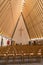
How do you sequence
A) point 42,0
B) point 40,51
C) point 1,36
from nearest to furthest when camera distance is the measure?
point 40,51
point 42,0
point 1,36

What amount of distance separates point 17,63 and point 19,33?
1280 inches

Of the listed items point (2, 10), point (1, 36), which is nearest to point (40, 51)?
point (2, 10)

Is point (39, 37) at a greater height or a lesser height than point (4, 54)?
greater

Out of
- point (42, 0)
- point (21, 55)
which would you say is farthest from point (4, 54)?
point (42, 0)

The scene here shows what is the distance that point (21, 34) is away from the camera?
41.3m

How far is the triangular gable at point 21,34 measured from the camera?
4122cm

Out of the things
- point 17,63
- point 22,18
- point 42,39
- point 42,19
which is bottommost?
point 17,63

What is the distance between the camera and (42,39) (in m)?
33.1

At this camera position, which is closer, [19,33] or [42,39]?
[42,39]

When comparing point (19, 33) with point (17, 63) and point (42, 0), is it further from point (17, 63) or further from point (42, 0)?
point (17, 63)

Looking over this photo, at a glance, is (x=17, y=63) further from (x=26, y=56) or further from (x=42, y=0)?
(x=42, y=0)

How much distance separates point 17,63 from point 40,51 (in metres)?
1.81

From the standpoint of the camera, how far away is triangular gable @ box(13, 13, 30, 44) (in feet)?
135

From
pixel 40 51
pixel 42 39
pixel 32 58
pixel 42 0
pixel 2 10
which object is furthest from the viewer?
pixel 42 39
